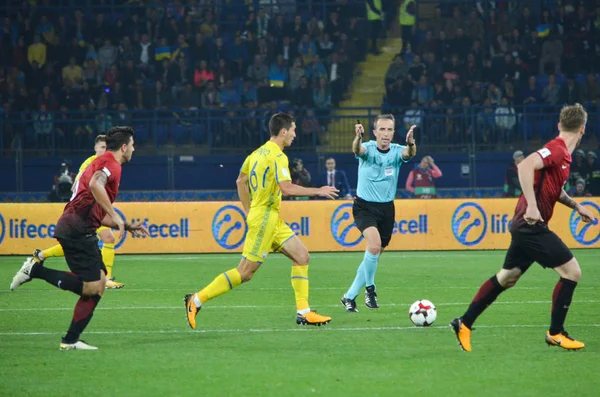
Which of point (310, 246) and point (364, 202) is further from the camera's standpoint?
point (310, 246)

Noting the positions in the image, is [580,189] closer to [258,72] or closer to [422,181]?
[422,181]

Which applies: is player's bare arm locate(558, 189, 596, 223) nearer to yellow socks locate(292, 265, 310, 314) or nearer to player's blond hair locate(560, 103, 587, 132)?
player's blond hair locate(560, 103, 587, 132)

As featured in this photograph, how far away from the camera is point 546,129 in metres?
25.8

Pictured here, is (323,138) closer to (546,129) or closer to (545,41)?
(546,129)

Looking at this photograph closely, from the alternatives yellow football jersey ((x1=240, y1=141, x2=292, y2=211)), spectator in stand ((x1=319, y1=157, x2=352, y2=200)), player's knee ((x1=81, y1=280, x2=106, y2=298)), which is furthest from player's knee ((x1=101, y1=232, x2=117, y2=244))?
spectator in stand ((x1=319, y1=157, x2=352, y2=200))

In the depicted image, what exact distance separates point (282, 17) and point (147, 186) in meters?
7.09

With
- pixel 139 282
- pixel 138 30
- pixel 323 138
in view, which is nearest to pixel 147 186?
pixel 323 138

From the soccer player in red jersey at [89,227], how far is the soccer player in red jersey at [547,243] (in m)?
3.10

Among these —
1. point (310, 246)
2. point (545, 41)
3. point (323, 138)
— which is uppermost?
point (545, 41)

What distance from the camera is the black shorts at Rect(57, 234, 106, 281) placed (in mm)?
9047

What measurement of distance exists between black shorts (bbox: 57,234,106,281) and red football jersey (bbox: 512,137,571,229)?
3628 mm

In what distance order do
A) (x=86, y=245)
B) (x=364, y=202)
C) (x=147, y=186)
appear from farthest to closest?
1. (x=147, y=186)
2. (x=364, y=202)
3. (x=86, y=245)

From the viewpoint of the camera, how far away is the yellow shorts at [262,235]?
10320mm

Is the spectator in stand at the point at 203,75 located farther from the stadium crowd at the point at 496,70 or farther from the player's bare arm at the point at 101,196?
the player's bare arm at the point at 101,196
